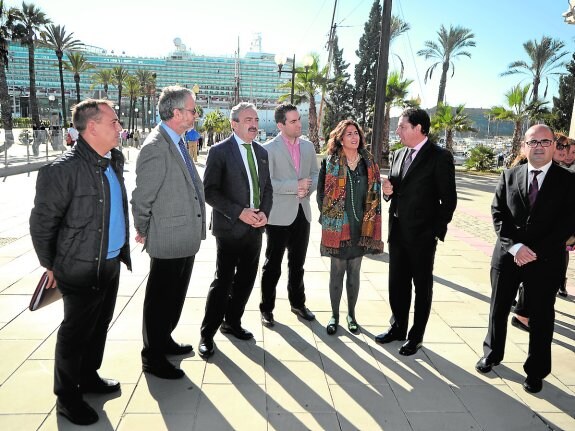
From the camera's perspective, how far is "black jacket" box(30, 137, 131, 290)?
233 cm

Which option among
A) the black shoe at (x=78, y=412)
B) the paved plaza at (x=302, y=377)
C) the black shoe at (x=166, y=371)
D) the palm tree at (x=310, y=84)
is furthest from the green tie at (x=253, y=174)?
the palm tree at (x=310, y=84)

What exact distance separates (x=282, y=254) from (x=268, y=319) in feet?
2.08

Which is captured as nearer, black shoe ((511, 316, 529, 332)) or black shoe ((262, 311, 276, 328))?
black shoe ((262, 311, 276, 328))

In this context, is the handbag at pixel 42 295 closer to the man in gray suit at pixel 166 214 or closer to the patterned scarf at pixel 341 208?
the man in gray suit at pixel 166 214

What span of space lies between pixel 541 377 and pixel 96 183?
3319mm

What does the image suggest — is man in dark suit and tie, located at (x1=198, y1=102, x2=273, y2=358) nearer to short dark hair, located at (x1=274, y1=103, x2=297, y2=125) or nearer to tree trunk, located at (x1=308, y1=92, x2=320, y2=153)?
short dark hair, located at (x1=274, y1=103, x2=297, y2=125)

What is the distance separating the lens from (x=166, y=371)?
3053 mm

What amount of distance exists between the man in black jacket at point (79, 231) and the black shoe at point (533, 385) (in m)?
2.93

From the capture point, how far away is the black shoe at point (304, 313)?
4.19 metres

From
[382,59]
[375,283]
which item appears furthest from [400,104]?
[375,283]

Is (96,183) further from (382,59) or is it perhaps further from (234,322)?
(382,59)

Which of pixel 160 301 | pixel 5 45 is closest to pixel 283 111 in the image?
pixel 160 301

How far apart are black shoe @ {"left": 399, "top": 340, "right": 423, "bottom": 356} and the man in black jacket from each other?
2353 millimetres

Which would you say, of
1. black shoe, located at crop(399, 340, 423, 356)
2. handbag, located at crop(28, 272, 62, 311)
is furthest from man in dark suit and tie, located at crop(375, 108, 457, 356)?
handbag, located at crop(28, 272, 62, 311)
